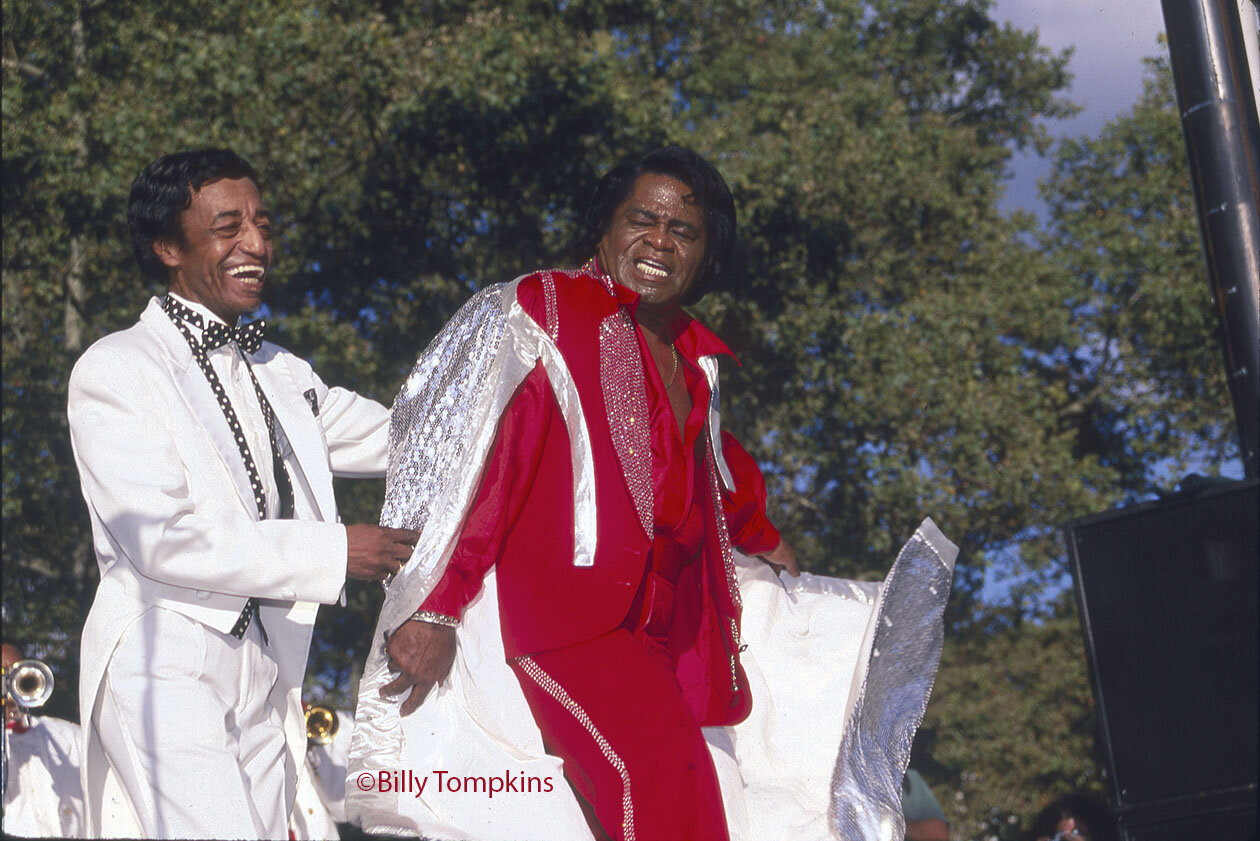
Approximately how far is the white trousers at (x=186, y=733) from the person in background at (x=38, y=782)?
3146 mm

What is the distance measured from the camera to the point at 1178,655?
3.61 meters

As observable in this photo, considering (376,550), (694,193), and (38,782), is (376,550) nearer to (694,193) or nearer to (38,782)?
(694,193)

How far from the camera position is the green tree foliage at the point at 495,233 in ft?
31.4

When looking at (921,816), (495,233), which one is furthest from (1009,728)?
(921,816)

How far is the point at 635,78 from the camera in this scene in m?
11.5

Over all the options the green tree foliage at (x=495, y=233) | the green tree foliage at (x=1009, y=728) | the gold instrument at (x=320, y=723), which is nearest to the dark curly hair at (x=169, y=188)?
the gold instrument at (x=320, y=723)

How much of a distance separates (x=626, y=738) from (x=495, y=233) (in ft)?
24.0

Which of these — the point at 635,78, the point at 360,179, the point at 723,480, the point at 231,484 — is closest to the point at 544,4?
the point at 635,78

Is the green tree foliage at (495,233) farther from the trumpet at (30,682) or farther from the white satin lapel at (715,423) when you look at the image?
the white satin lapel at (715,423)

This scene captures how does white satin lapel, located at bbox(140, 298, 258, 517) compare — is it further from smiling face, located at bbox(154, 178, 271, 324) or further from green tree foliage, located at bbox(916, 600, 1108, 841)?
green tree foliage, located at bbox(916, 600, 1108, 841)

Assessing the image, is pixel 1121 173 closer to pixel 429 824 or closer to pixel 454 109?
pixel 454 109

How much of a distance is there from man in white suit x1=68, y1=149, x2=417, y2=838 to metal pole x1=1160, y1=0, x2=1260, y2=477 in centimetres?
215

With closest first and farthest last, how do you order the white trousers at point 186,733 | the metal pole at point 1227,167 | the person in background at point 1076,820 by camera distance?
the white trousers at point 186,733
the metal pole at point 1227,167
the person in background at point 1076,820

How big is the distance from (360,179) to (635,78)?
266 cm
